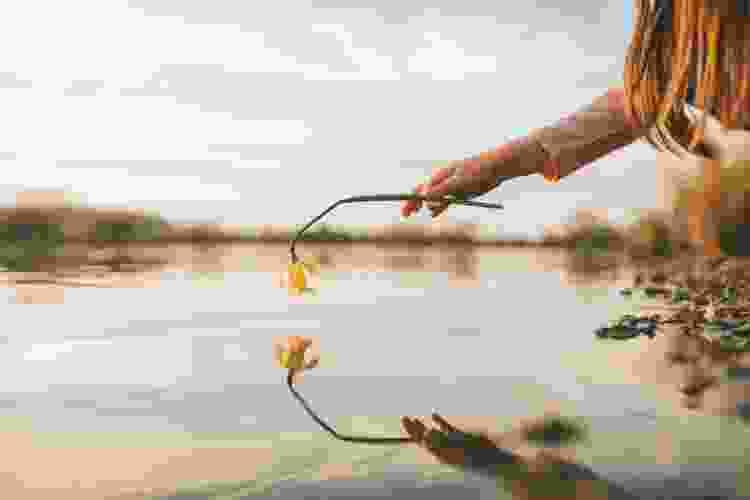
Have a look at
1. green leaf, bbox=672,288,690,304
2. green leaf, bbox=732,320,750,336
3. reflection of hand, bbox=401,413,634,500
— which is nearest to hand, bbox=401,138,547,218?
reflection of hand, bbox=401,413,634,500

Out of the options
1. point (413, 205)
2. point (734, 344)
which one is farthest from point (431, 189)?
point (734, 344)

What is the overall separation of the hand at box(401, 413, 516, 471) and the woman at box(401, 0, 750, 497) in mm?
535

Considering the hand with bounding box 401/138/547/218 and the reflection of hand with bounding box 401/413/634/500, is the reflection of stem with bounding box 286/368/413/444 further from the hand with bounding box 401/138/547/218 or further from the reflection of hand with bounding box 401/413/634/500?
the hand with bounding box 401/138/547/218

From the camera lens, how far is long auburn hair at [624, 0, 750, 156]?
1.43 metres

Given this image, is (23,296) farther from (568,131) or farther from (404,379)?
(568,131)

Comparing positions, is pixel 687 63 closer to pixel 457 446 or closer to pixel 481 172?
pixel 481 172

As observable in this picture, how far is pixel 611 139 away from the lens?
163 cm

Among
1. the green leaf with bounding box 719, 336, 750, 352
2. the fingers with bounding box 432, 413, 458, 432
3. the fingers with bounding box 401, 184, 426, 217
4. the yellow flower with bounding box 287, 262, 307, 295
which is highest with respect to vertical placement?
the fingers with bounding box 401, 184, 426, 217

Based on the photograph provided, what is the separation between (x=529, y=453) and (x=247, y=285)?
369 cm

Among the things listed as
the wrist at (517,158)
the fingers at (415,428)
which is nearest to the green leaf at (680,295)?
the wrist at (517,158)

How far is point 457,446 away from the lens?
111 centimetres

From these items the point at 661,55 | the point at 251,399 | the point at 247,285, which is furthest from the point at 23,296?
the point at 661,55

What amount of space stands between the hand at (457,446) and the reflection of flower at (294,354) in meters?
0.62

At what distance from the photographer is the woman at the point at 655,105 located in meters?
1.45
